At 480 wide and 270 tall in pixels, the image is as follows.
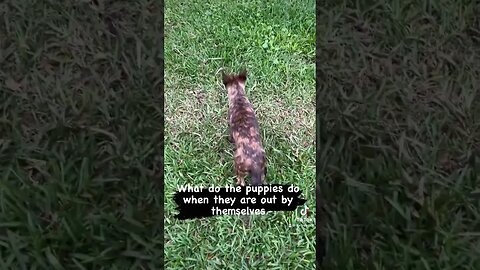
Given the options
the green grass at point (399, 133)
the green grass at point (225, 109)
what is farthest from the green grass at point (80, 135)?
the green grass at point (399, 133)

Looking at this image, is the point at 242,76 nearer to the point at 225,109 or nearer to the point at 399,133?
the point at 225,109

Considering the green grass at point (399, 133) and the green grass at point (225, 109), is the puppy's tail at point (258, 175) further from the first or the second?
the green grass at point (399, 133)

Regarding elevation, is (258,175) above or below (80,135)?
below

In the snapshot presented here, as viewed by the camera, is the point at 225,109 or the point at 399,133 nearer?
the point at 225,109

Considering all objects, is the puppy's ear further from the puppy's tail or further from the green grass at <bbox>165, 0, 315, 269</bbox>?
the puppy's tail

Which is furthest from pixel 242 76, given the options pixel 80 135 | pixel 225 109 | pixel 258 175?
pixel 80 135

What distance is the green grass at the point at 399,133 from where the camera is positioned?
1925mm

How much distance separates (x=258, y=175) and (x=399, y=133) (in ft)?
2.51

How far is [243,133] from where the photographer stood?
5.41 feet

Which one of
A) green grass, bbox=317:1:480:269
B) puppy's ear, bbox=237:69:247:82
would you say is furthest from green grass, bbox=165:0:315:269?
green grass, bbox=317:1:480:269

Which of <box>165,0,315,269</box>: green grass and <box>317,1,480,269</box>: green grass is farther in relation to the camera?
<box>317,1,480,269</box>: green grass

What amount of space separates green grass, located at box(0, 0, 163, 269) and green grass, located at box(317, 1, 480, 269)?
464 millimetres

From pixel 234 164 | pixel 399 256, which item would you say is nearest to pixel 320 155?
pixel 399 256

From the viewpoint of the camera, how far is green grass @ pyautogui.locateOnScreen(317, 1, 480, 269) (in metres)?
1.92
